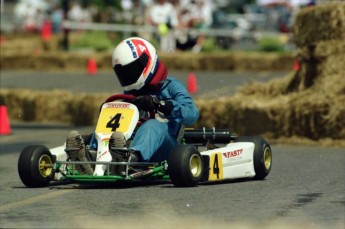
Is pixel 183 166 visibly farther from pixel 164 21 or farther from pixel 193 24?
pixel 193 24

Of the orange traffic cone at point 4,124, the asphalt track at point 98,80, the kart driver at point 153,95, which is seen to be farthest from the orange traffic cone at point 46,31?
the kart driver at point 153,95

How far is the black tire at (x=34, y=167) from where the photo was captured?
9.16 m

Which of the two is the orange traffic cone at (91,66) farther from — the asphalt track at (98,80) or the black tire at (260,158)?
the black tire at (260,158)

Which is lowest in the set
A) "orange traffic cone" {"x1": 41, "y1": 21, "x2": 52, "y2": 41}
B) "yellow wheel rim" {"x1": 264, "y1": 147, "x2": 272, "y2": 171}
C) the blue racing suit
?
"orange traffic cone" {"x1": 41, "y1": 21, "x2": 52, "y2": 41}

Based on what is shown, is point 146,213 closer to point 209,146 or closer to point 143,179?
point 143,179

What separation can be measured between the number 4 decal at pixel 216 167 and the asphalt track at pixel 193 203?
0.29 ft

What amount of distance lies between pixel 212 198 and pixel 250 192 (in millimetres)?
574

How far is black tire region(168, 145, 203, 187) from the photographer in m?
8.86

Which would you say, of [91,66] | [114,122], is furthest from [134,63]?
[91,66]

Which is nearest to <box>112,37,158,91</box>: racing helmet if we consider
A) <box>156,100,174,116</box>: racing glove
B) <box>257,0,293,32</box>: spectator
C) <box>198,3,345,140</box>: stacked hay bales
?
<box>156,100,174,116</box>: racing glove

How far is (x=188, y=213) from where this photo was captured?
7.52m

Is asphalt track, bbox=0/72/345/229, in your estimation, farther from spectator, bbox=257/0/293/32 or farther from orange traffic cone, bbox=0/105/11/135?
spectator, bbox=257/0/293/32

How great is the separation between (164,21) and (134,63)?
20292mm

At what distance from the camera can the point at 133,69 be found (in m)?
9.66
